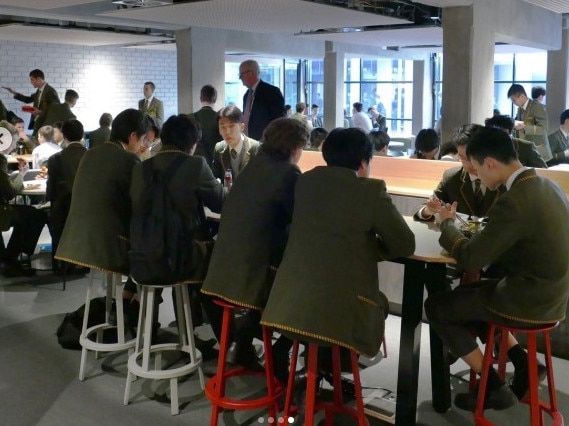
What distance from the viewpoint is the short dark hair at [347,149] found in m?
2.55

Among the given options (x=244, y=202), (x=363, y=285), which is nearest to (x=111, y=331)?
(x=244, y=202)

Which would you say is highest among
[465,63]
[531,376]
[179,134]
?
[465,63]

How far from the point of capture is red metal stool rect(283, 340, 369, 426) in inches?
101

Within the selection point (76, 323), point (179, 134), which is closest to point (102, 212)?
point (179, 134)

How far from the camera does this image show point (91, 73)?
14.2 m

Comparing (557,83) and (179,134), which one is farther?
A: (557,83)

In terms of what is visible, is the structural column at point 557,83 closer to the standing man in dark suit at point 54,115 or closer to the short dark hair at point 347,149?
the standing man in dark suit at point 54,115

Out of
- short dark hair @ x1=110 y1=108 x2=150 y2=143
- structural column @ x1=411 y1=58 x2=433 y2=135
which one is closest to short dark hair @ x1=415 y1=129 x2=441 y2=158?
short dark hair @ x1=110 y1=108 x2=150 y2=143

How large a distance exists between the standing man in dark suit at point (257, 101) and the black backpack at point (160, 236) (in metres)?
2.03

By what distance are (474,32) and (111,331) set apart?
16.9 ft

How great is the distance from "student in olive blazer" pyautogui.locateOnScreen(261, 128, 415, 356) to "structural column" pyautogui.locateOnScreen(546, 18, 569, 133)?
9830 mm

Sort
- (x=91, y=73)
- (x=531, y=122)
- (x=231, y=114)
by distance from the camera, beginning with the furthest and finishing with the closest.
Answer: (x=91, y=73)
(x=531, y=122)
(x=231, y=114)

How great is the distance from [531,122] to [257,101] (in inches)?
143

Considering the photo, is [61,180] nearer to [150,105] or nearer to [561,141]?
[150,105]
